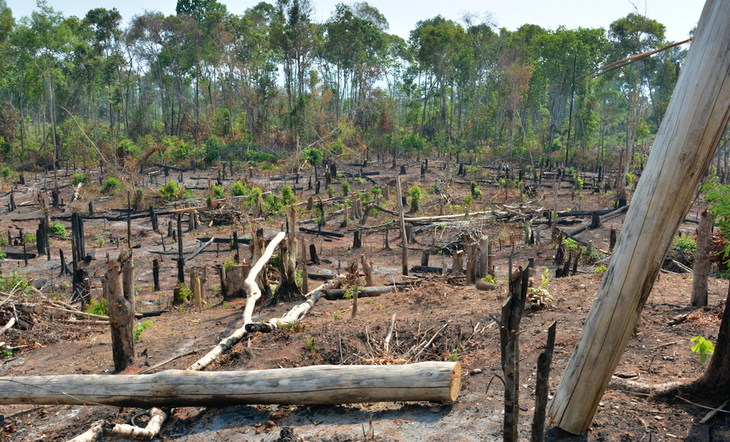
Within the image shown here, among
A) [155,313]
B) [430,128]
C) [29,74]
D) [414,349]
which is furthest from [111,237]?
[430,128]

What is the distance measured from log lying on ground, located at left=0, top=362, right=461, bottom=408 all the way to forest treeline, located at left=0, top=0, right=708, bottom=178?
1120 inches

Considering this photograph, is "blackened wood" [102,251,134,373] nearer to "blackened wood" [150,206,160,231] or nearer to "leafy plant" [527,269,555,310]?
"leafy plant" [527,269,555,310]

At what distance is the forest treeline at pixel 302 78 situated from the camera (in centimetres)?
3497

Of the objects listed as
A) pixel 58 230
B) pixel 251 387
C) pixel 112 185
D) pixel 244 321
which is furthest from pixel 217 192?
pixel 251 387

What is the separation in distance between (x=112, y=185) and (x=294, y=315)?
68.9 ft

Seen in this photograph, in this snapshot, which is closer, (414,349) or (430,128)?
(414,349)

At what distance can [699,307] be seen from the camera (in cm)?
595

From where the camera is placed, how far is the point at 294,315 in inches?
328

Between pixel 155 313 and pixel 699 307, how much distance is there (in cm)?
907

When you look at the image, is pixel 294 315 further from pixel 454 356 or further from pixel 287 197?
pixel 287 197

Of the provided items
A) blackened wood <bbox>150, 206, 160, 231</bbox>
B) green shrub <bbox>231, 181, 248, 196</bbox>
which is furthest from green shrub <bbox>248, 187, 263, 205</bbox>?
blackened wood <bbox>150, 206, 160, 231</bbox>

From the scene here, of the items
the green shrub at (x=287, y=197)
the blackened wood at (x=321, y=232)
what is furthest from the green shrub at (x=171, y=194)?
the blackened wood at (x=321, y=232)

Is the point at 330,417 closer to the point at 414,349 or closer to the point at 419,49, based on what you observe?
the point at 414,349

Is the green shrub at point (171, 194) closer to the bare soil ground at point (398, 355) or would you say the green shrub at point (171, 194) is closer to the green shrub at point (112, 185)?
the green shrub at point (112, 185)
